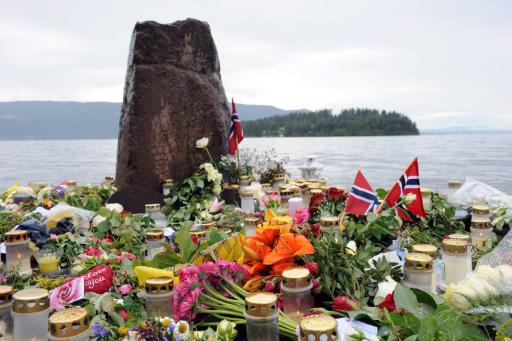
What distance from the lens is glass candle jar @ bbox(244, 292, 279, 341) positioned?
129cm

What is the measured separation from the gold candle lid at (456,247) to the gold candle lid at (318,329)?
784mm

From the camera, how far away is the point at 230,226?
3465 mm

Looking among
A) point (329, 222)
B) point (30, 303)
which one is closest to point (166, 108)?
point (329, 222)

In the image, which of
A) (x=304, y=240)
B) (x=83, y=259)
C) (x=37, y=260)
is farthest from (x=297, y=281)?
(x=37, y=260)

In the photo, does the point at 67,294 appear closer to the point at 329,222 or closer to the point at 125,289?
the point at 125,289

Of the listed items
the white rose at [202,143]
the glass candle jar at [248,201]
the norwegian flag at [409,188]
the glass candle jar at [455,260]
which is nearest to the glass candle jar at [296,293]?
Answer: the glass candle jar at [455,260]

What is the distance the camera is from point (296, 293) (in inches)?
58.8

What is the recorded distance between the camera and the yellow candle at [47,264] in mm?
2596

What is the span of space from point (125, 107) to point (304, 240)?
14.6ft

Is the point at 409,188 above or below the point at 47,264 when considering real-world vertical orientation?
above

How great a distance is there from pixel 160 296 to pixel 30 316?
407 millimetres

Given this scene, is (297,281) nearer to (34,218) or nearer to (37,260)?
(37,260)

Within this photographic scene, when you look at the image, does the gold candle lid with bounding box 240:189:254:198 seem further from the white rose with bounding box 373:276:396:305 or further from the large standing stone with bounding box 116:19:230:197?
the white rose with bounding box 373:276:396:305

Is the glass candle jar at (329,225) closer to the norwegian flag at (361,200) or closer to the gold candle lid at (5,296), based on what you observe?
the norwegian flag at (361,200)
